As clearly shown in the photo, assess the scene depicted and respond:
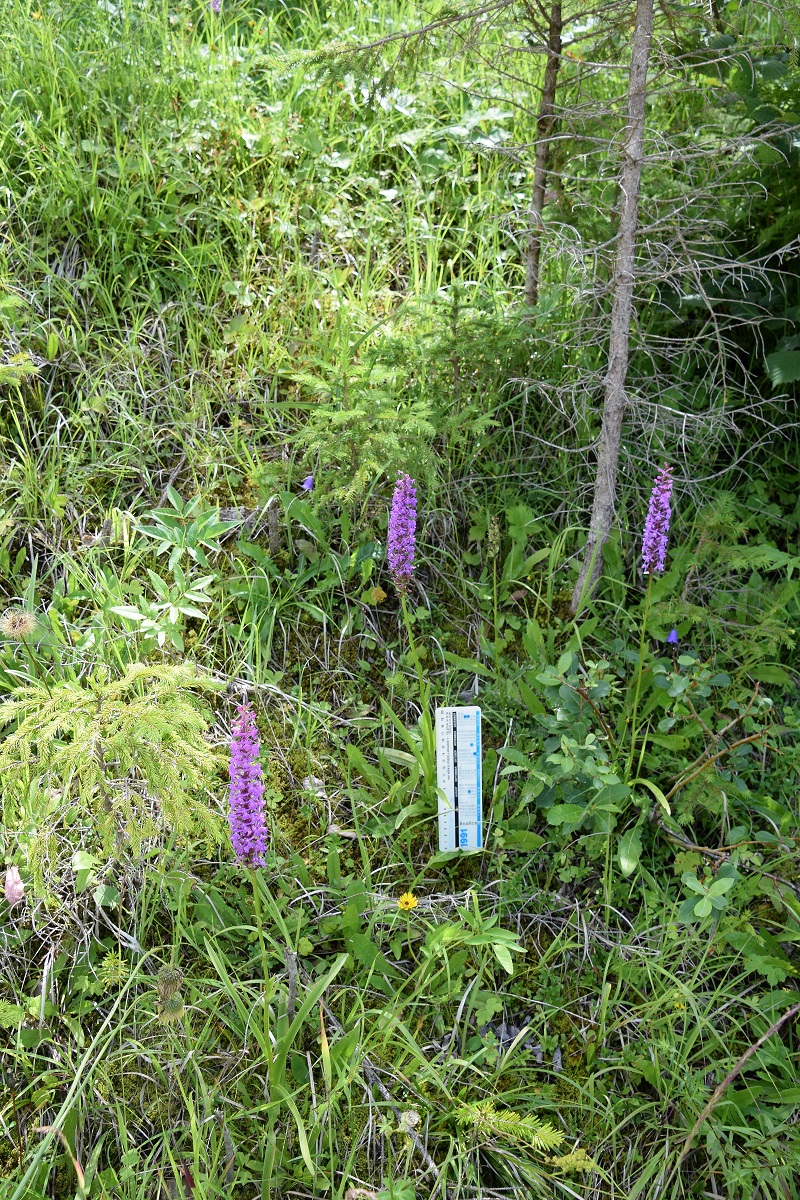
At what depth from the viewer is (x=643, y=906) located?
8.28 feet

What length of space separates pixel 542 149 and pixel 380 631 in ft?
5.97

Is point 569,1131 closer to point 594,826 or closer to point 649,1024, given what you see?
point 649,1024

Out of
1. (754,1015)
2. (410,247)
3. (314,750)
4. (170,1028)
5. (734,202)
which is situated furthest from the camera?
(410,247)

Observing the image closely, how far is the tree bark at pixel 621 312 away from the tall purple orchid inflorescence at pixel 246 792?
1506 millimetres

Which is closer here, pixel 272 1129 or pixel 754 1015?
pixel 272 1129

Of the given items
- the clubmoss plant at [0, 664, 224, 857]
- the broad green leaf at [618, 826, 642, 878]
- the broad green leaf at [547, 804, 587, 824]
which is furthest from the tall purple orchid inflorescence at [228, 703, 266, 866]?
the broad green leaf at [618, 826, 642, 878]

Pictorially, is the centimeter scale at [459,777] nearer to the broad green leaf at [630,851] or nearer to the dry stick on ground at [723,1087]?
the broad green leaf at [630,851]

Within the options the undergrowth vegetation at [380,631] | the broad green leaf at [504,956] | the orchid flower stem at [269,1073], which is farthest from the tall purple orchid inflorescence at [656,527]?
the orchid flower stem at [269,1073]

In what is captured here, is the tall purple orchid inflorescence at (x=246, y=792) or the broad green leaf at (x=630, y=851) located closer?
the tall purple orchid inflorescence at (x=246, y=792)

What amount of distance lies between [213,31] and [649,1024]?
184 inches

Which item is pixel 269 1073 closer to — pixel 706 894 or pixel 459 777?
pixel 459 777

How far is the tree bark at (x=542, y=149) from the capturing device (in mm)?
2988

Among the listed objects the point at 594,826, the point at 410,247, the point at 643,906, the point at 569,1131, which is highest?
the point at 410,247

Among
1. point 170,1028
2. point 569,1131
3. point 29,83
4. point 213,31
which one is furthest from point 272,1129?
point 213,31
